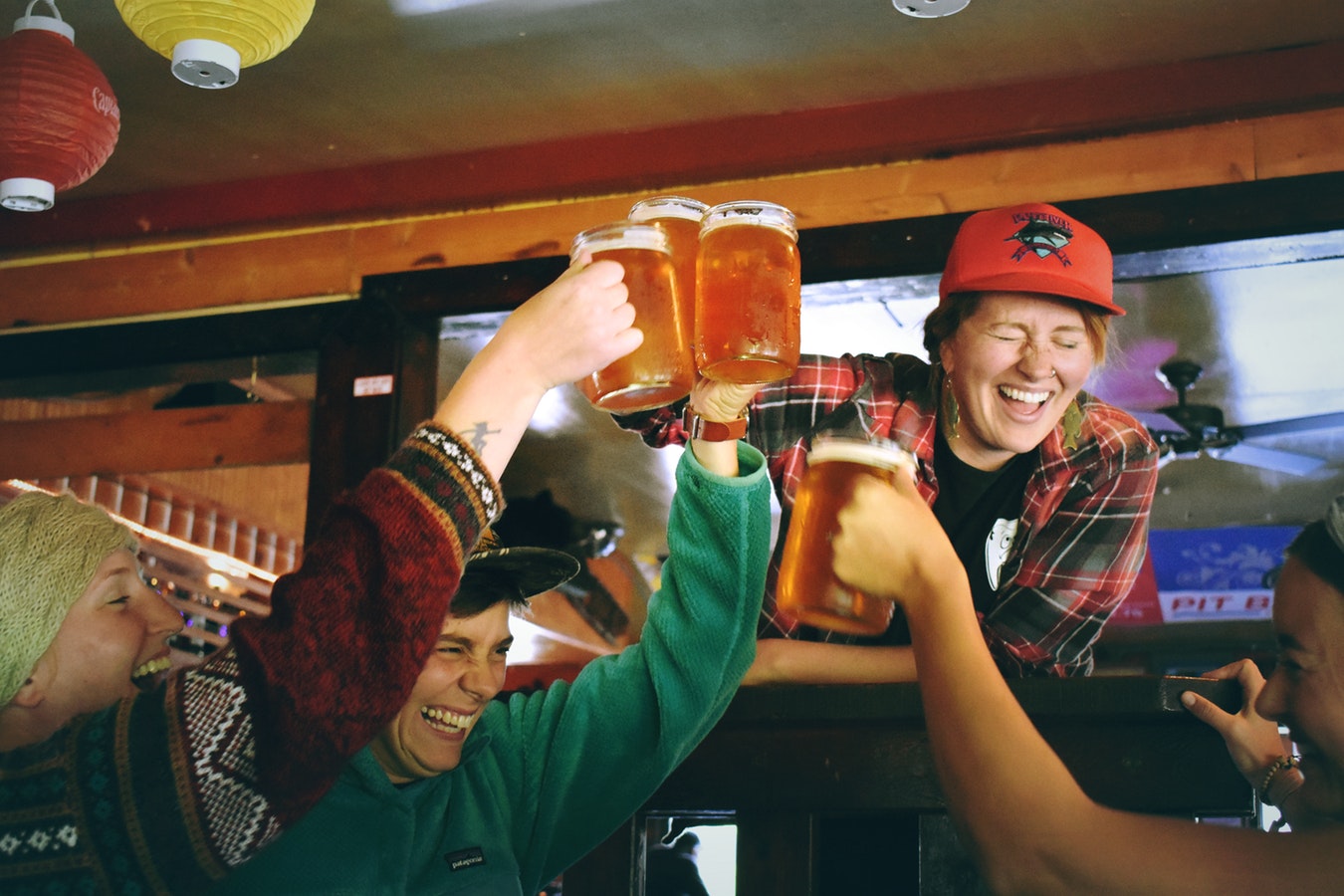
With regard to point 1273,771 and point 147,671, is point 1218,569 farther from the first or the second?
point 147,671

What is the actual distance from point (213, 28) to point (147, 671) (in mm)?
1172

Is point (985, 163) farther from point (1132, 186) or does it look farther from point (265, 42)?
point (265, 42)

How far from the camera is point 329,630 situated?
3.52 ft

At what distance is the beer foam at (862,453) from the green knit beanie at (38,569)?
822 mm

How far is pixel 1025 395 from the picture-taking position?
7.92 feet

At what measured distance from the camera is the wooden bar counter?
1807mm

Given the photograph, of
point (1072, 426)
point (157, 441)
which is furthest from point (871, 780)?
point (157, 441)

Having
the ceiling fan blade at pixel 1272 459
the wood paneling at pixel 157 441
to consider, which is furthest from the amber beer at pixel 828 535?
the ceiling fan blade at pixel 1272 459

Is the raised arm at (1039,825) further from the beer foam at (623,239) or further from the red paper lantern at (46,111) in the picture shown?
the red paper lantern at (46,111)

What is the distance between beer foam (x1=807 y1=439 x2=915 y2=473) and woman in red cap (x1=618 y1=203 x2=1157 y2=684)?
0.97 metres

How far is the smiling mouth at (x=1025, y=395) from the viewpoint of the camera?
241 cm

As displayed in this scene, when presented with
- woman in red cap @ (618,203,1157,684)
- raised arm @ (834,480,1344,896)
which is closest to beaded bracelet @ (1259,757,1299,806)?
raised arm @ (834,480,1344,896)

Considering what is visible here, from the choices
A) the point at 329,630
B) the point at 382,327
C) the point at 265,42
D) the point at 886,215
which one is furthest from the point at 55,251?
the point at 329,630

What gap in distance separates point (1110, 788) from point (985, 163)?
1631 mm
